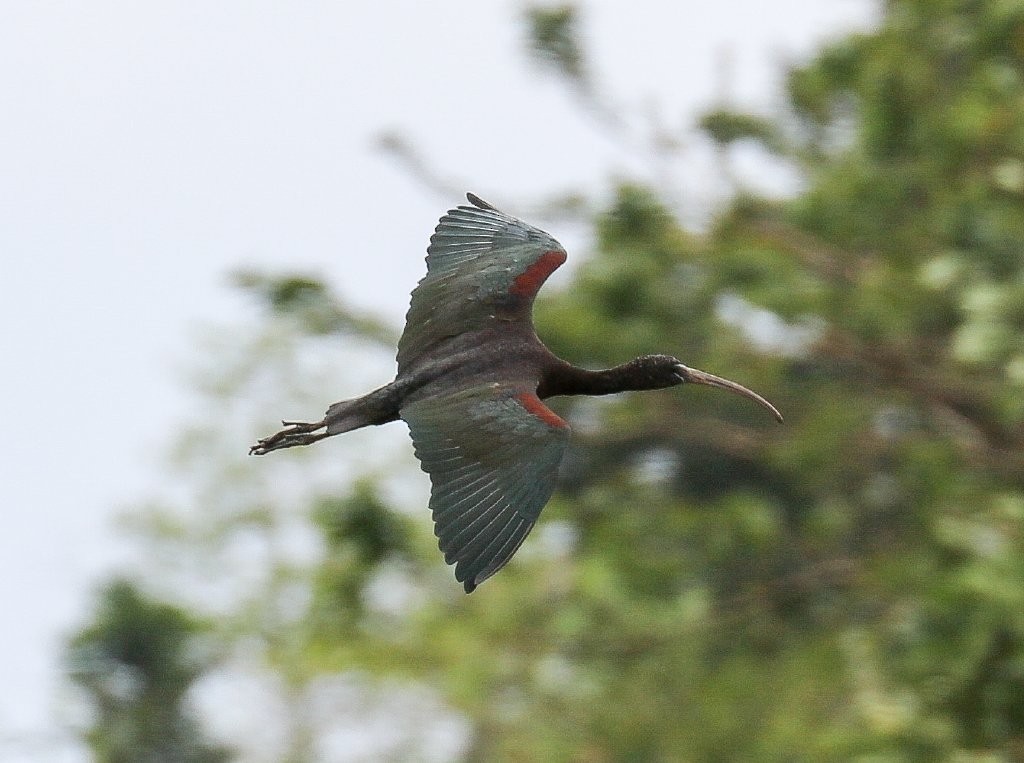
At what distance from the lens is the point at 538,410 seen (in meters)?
5.77

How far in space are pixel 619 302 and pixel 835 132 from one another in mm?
5418

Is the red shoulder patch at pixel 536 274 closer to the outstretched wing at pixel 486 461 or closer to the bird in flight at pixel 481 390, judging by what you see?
the bird in flight at pixel 481 390

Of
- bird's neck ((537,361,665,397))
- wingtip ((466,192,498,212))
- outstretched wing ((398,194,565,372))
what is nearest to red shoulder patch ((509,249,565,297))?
outstretched wing ((398,194,565,372))

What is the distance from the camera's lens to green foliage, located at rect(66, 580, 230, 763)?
13.5 meters

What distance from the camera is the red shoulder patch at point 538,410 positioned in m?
5.74

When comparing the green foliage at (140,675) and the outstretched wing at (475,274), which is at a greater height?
the green foliage at (140,675)

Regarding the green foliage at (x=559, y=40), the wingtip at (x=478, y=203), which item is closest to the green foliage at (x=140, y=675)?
the green foliage at (x=559, y=40)

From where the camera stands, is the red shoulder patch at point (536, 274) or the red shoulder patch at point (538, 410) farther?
the red shoulder patch at point (536, 274)

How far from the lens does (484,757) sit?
25.6m

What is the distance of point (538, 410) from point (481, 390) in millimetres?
194

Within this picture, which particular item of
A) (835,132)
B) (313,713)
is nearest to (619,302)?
(835,132)

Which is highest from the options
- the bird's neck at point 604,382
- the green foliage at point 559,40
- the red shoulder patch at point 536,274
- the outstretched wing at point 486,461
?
the green foliage at point 559,40

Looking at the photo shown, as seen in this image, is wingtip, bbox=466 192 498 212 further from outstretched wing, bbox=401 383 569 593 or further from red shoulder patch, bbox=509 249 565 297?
outstretched wing, bbox=401 383 569 593

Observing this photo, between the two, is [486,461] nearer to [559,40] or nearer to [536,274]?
[536,274]
